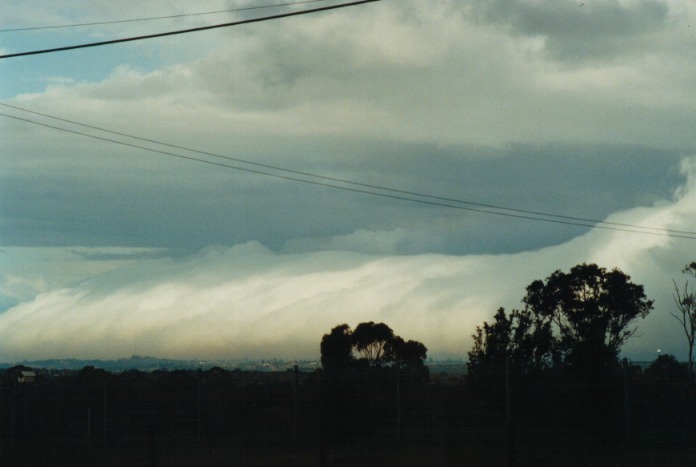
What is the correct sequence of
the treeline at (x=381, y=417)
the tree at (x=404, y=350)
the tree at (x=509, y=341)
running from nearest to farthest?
the treeline at (x=381, y=417) → the tree at (x=509, y=341) → the tree at (x=404, y=350)

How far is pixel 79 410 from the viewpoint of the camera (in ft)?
68.4

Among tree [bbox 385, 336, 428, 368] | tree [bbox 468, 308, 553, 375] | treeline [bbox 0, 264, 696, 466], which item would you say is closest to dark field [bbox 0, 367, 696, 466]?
treeline [bbox 0, 264, 696, 466]

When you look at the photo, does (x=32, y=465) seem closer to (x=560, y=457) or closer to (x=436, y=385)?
(x=436, y=385)

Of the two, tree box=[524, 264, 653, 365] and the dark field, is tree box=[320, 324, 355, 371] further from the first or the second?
the dark field

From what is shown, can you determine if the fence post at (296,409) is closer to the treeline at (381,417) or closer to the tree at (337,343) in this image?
the treeline at (381,417)

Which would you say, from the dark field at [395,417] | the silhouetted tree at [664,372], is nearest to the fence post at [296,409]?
the dark field at [395,417]

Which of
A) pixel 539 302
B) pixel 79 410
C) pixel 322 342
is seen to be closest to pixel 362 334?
pixel 322 342

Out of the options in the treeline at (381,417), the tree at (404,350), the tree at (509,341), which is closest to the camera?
the treeline at (381,417)

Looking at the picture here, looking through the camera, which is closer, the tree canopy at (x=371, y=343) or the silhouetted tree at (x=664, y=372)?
the silhouetted tree at (x=664, y=372)

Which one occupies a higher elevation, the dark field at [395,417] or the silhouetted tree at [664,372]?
the silhouetted tree at [664,372]

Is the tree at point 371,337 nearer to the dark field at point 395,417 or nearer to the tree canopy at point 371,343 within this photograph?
the tree canopy at point 371,343

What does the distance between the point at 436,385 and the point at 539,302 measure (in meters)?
25.5

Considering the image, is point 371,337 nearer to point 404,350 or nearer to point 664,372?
point 404,350

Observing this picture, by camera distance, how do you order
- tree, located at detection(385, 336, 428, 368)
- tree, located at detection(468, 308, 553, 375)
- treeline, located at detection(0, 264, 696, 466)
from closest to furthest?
1. treeline, located at detection(0, 264, 696, 466)
2. tree, located at detection(468, 308, 553, 375)
3. tree, located at detection(385, 336, 428, 368)
